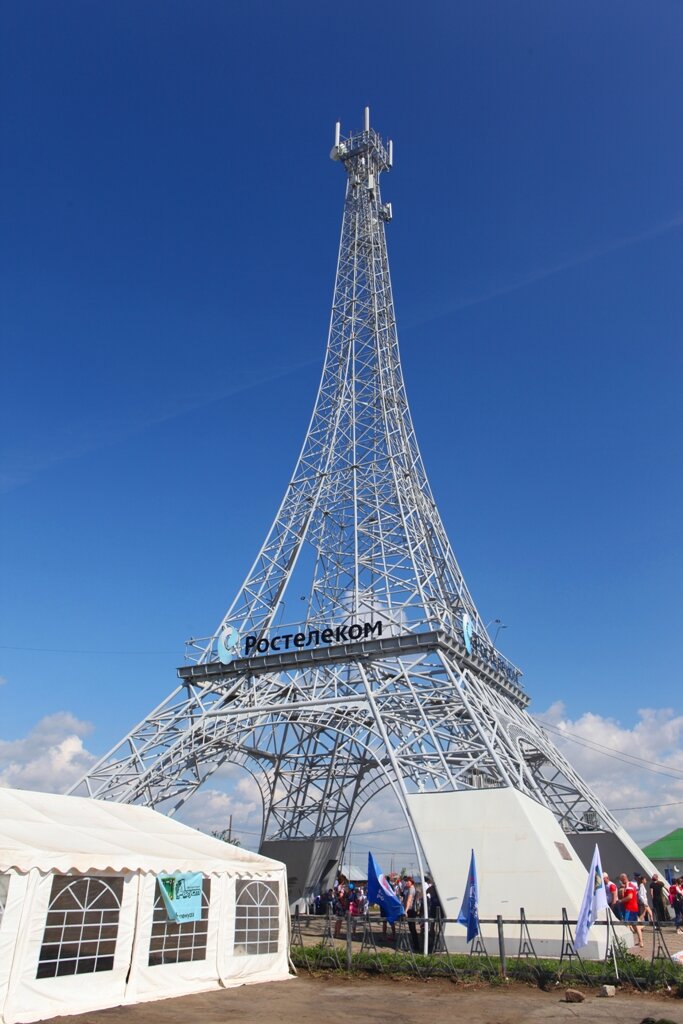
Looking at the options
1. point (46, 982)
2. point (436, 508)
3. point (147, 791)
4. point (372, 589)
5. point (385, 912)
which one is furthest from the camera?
point (436, 508)

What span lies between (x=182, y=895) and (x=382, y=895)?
20.9 feet

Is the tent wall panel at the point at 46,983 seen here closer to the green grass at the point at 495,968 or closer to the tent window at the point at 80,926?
the tent window at the point at 80,926

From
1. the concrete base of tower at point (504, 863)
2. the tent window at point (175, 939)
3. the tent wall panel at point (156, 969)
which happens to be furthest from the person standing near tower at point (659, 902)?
the tent window at point (175, 939)

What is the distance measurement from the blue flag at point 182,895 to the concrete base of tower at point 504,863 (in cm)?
883

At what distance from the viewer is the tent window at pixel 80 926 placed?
44.4ft

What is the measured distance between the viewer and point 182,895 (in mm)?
15930

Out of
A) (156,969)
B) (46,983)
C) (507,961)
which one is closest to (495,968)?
(507,961)

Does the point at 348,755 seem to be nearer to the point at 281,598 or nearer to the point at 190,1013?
the point at 281,598

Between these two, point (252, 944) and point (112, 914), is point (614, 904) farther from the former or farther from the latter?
point (112, 914)

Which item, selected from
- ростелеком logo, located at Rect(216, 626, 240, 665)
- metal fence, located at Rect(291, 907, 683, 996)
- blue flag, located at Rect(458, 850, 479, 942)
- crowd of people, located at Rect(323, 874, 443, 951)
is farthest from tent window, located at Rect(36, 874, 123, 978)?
ростелеком logo, located at Rect(216, 626, 240, 665)

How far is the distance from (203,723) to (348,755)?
Result: 9.91 meters

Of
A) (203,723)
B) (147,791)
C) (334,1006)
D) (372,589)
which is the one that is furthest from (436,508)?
(334,1006)

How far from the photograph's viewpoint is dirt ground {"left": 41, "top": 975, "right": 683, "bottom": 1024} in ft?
42.2

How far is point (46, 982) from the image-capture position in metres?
13.2
